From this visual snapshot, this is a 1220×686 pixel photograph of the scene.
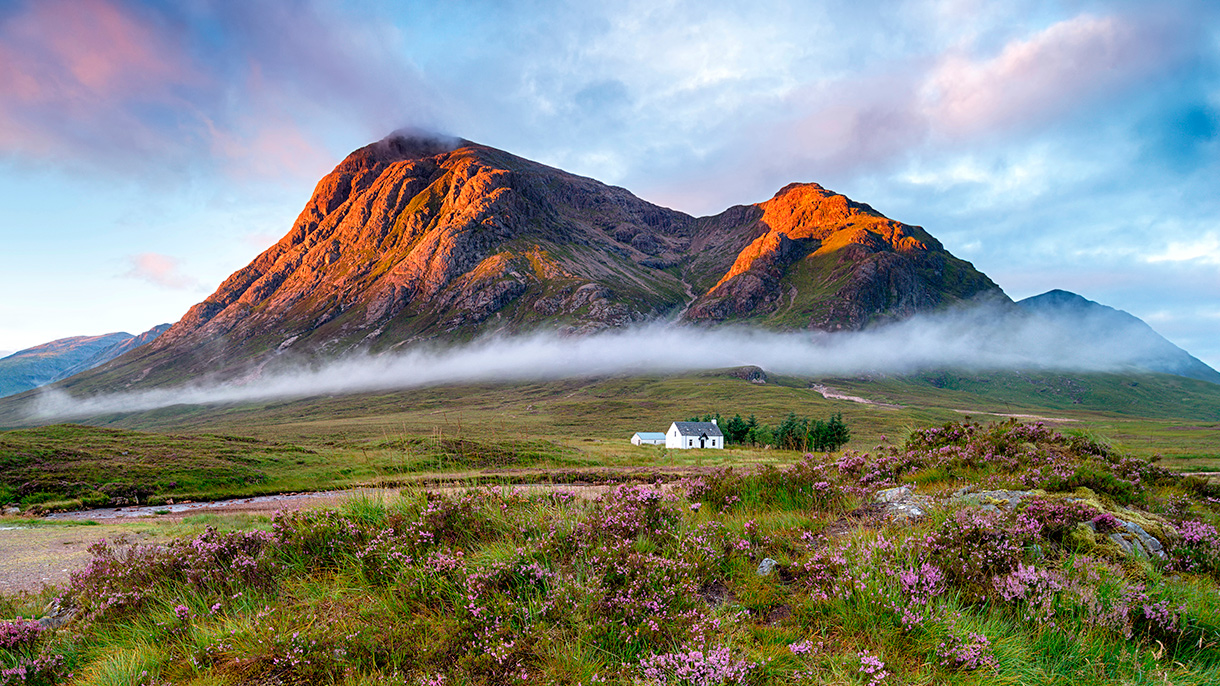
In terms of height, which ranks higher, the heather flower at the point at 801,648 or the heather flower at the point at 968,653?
the heather flower at the point at 968,653

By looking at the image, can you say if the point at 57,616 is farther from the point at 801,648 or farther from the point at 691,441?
the point at 691,441

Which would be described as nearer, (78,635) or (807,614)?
(807,614)

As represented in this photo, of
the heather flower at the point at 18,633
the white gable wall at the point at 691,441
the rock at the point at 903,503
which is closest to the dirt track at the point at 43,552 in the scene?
the heather flower at the point at 18,633

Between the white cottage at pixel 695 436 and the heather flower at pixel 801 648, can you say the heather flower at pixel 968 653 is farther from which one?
the white cottage at pixel 695 436

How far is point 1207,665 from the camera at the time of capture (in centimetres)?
437

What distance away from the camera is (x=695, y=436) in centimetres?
9794

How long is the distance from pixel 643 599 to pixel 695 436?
314ft

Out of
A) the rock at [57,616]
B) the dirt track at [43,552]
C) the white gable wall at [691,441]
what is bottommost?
the white gable wall at [691,441]

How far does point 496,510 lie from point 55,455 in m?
67.5

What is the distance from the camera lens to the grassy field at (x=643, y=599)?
423 centimetres

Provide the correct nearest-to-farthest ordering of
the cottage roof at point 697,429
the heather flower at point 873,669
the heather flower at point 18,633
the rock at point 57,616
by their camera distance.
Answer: the heather flower at point 873,669 < the heather flower at point 18,633 < the rock at point 57,616 < the cottage roof at point 697,429

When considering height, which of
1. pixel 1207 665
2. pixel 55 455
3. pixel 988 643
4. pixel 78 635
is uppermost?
pixel 988 643

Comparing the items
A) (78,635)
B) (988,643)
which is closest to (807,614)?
(988,643)

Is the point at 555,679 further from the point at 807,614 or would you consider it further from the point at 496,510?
the point at 496,510
